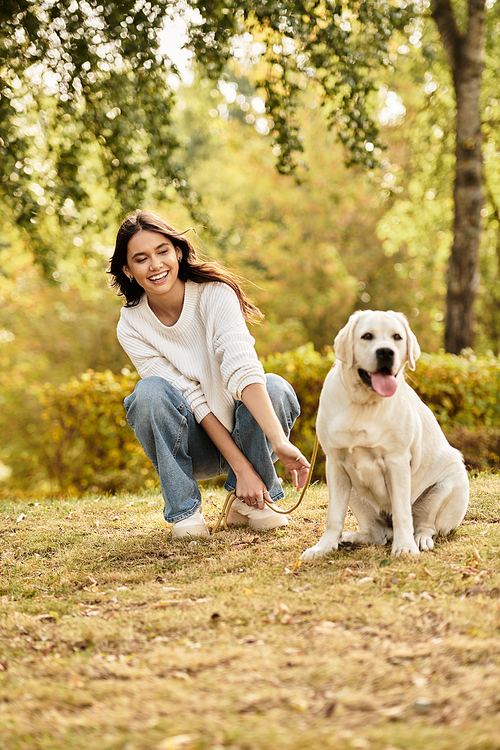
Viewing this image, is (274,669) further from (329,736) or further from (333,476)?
(333,476)

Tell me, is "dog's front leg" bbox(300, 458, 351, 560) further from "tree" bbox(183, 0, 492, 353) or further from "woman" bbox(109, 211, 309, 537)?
"tree" bbox(183, 0, 492, 353)

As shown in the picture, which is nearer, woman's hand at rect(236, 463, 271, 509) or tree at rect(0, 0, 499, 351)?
woman's hand at rect(236, 463, 271, 509)

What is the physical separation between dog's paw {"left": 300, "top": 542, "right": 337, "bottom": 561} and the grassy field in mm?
55

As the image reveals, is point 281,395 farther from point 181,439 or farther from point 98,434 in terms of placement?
point 98,434

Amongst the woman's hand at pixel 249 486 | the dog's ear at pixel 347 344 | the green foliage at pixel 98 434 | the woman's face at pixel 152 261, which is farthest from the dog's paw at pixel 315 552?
the green foliage at pixel 98 434

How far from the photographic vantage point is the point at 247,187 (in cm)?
1962

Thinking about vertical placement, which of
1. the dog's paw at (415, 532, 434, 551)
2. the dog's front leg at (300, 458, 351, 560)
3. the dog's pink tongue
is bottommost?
the dog's paw at (415, 532, 434, 551)

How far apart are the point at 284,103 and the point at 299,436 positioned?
127 inches

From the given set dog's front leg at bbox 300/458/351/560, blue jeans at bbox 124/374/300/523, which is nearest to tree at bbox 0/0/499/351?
blue jeans at bbox 124/374/300/523

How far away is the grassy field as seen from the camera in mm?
Result: 1655

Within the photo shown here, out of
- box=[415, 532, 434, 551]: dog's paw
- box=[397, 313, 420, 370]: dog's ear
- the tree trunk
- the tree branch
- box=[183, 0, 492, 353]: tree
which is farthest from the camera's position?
the tree branch

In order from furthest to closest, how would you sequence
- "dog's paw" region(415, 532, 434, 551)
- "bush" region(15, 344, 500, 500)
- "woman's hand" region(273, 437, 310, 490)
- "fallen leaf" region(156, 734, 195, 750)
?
"bush" region(15, 344, 500, 500)
"woman's hand" region(273, 437, 310, 490)
"dog's paw" region(415, 532, 434, 551)
"fallen leaf" region(156, 734, 195, 750)

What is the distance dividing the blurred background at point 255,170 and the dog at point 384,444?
1.66m

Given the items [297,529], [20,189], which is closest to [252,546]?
[297,529]
